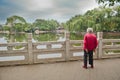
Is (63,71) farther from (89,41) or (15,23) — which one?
(15,23)

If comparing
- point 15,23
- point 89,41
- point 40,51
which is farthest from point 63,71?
point 15,23

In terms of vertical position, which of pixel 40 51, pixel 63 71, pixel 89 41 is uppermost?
pixel 89 41

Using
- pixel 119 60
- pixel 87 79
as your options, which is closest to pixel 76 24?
pixel 119 60

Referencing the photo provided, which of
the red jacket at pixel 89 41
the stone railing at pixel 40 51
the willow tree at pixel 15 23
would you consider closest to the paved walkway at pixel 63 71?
the stone railing at pixel 40 51

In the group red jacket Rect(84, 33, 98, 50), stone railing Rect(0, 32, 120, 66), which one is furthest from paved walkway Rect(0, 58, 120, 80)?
red jacket Rect(84, 33, 98, 50)

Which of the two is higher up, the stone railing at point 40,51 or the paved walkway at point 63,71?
the stone railing at point 40,51

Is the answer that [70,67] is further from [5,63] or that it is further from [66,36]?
[5,63]

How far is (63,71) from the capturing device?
863 centimetres

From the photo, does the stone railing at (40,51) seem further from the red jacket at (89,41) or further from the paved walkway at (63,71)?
A: the red jacket at (89,41)

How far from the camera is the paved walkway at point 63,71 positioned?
7652 millimetres

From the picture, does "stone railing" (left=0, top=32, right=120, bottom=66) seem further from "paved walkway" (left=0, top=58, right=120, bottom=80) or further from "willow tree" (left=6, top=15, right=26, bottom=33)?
"willow tree" (left=6, top=15, right=26, bottom=33)

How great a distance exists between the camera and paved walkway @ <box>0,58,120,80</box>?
765cm

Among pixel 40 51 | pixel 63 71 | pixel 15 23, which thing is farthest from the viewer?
pixel 15 23

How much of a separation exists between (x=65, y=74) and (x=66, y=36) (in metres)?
2.99
